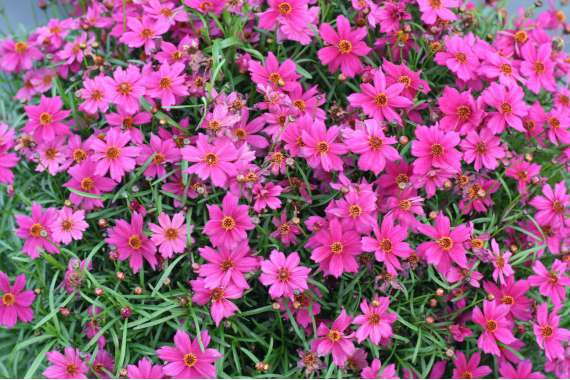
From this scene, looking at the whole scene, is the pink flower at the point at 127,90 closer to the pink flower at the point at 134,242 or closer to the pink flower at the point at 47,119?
the pink flower at the point at 47,119

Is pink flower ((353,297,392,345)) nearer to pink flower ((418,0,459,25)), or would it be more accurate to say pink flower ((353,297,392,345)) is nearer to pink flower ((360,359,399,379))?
pink flower ((360,359,399,379))

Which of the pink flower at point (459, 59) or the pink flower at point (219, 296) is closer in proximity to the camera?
the pink flower at point (219, 296)

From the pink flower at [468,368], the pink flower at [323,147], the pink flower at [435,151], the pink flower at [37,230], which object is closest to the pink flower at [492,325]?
the pink flower at [468,368]

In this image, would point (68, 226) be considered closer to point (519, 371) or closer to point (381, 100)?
point (381, 100)

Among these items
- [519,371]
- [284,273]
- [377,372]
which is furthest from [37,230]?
[519,371]

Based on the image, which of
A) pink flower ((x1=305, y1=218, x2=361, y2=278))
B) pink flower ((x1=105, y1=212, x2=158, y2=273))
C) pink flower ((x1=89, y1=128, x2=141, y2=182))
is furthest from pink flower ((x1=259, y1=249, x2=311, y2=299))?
pink flower ((x1=89, y1=128, x2=141, y2=182))

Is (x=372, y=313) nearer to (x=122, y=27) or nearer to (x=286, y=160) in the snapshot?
(x=286, y=160)
